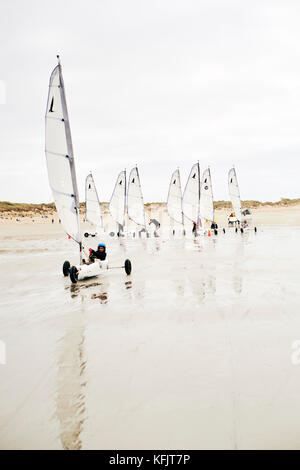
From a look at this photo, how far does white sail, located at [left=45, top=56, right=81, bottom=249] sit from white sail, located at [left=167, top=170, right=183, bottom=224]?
1148 inches

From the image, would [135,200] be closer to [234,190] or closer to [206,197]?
[206,197]

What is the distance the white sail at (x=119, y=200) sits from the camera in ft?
149

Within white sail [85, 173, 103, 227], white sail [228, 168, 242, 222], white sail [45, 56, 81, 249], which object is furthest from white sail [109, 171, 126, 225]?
white sail [45, 56, 81, 249]

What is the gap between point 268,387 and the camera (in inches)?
182

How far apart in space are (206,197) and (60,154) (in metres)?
28.8

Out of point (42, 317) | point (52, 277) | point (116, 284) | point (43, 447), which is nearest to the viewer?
point (43, 447)

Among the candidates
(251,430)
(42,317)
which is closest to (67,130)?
(42,317)

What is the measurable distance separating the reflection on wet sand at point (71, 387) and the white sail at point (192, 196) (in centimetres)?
3252

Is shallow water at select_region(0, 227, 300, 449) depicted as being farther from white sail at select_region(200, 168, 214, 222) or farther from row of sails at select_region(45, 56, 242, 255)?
white sail at select_region(200, 168, 214, 222)

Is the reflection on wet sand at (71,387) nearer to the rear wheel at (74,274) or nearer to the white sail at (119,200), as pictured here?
the rear wheel at (74,274)

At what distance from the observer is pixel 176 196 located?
43188 millimetres

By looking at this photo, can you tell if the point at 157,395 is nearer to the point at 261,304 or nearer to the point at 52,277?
the point at 261,304

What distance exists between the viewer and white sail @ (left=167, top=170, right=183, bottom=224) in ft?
141

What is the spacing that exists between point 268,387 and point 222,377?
2.05ft
